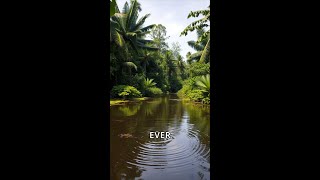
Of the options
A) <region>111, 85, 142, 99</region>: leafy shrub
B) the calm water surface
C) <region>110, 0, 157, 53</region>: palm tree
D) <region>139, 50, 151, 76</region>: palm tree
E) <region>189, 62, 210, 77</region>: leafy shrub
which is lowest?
the calm water surface

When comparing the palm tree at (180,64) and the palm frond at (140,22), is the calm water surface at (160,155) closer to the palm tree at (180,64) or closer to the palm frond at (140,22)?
the palm frond at (140,22)

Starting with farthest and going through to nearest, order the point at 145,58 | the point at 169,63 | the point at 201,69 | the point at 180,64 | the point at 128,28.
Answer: the point at 180,64 → the point at 169,63 → the point at 145,58 → the point at 128,28 → the point at 201,69

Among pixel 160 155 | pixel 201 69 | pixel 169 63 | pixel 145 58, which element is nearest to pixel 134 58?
pixel 145 58

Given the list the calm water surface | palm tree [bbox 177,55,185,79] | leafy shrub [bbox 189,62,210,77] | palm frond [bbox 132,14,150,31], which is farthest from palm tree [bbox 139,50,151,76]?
the calm water surface

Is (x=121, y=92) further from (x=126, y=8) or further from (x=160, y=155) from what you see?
(x=160, y=155)

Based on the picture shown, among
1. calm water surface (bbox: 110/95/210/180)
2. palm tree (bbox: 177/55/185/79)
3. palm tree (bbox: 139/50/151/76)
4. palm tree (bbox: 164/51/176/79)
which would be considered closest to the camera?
calm water surface (bbox: 110/95/210/180)

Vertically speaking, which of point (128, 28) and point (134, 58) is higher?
point (128, 28)

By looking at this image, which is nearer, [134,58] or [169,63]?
[134,58]

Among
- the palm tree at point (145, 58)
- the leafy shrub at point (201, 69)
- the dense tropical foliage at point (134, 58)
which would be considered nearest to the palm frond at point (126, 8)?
the dense tropical foliage at point (134, 58)

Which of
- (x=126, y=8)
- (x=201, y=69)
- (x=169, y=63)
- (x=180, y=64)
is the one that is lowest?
(x=201, y=69)

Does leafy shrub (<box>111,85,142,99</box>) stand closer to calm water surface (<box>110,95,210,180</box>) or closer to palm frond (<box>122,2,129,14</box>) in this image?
palm frond (<box>122,2,129,14</box>)

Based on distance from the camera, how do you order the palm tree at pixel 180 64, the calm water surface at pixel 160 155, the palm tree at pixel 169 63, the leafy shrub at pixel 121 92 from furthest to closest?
the palm tree at pixel 180 64
the palm tree at pixel 169 63
the leafy shrub at pixel 121 92
the calm water surface at pixel 160 155
